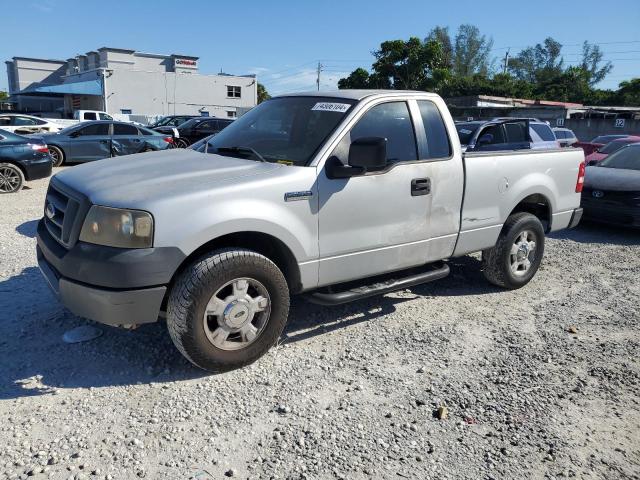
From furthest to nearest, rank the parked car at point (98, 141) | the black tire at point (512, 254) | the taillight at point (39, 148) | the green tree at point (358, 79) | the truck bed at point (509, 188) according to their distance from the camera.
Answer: the green tree at point (358, 79) → the parked car at point (98, 141) → the taillight at point (39, 148) → the black tire at point (512, 254) → the truck bed at point (509, 188)

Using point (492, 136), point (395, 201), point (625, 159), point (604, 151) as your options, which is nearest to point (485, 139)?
point (492, 136)

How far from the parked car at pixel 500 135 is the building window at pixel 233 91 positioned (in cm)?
4674

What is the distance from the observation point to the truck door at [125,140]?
590 inches

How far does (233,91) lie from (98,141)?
143ft

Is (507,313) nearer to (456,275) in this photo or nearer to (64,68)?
(456,275)

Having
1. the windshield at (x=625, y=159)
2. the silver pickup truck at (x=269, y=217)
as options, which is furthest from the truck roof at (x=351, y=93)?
the windshield at (x=625, y=159)

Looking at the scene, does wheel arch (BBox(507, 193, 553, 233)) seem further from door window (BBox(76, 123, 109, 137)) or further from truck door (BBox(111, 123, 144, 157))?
door window (BBox(76, 123, 109, 137))

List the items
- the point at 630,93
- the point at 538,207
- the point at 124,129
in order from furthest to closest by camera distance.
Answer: the point at 630,93 → the point at 124,129 → the point at 538,207

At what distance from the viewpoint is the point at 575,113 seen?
37188 millimetres

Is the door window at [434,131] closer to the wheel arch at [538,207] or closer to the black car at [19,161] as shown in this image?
the wheel arch at [538,207]

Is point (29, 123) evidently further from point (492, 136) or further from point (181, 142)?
point (492, 136)

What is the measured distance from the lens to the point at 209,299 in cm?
342

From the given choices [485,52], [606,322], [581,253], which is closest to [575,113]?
[581,253]

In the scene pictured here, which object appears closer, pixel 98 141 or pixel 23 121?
pixel 98 141
